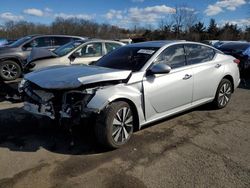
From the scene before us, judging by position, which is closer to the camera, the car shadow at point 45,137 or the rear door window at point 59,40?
the car shadow at point 45,137

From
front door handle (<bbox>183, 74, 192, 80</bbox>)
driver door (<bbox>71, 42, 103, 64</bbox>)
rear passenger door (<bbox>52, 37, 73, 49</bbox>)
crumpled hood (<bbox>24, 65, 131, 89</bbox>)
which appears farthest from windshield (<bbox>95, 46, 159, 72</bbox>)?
rear passenger door (<bbox>52, 37, 73, 49</bbox>)

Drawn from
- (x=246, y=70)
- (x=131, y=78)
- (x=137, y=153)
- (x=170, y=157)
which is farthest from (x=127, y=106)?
(x=246, y=70)

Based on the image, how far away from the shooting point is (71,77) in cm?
400

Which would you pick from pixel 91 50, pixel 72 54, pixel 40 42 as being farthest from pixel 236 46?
pixel 40 42

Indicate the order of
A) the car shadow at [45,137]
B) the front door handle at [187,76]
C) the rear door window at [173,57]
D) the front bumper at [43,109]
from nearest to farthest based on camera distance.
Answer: the front bumper at [43,109] < the car shadow at [45,137] < the rear door window at [173,57] < the front door handle at [187,76]

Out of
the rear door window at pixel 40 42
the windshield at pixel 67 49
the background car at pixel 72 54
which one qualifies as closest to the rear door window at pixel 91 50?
the background car at pixel 72 54

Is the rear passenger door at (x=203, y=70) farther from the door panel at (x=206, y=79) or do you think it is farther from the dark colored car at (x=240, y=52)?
the dark colored car at (x=240, y=52)

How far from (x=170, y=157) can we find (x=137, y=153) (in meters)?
0.47

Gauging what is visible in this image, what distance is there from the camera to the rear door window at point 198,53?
17.5ft

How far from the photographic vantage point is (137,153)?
3.97 metres

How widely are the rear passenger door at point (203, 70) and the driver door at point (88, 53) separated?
368 centimetres

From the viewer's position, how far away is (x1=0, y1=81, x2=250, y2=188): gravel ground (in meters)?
3.25

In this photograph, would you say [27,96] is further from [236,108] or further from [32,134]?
[236,108]

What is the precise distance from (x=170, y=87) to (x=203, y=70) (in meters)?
1.11
